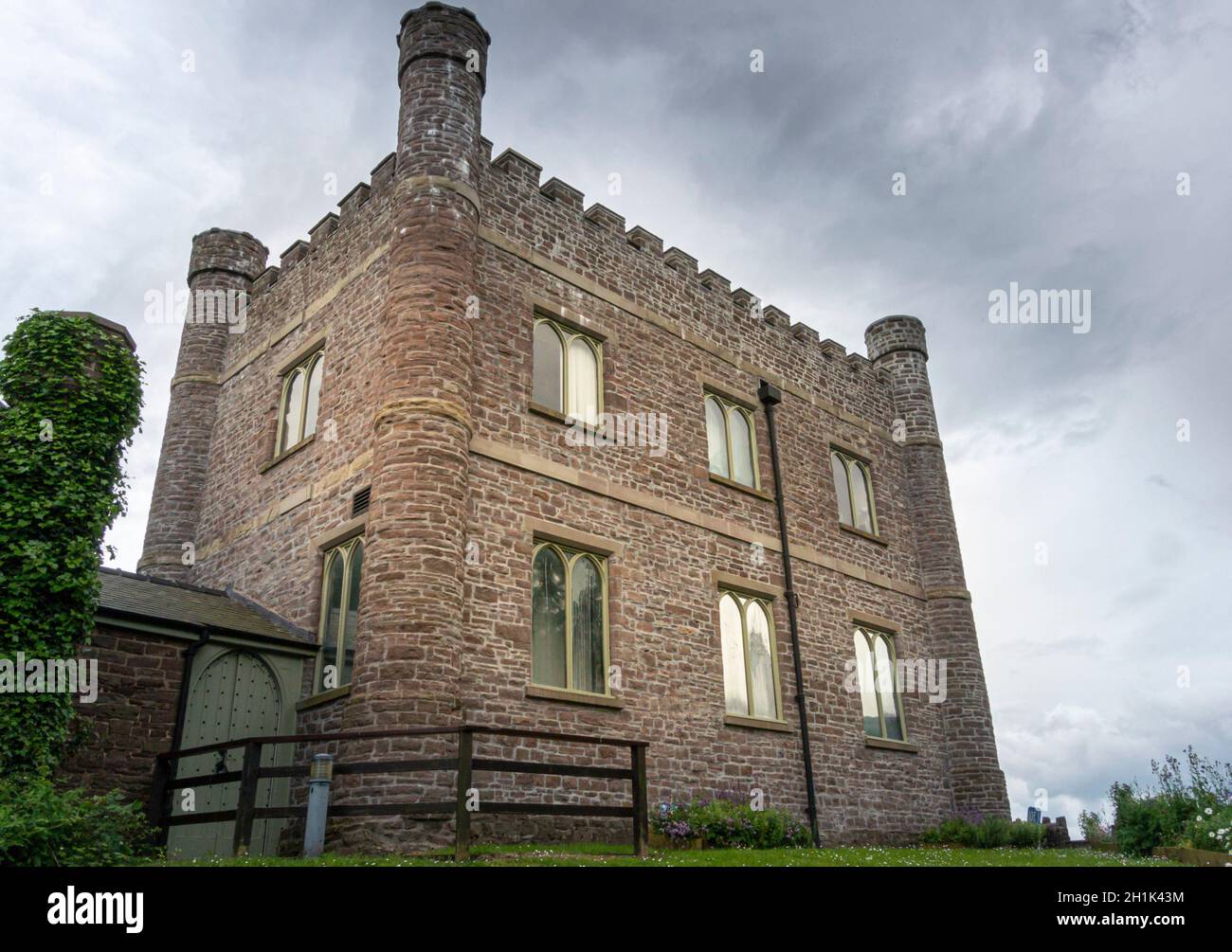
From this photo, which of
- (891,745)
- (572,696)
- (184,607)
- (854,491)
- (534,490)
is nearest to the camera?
(572,696)

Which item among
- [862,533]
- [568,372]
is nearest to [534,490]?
[568,372]

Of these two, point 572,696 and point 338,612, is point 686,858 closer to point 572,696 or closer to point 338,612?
point 572,696

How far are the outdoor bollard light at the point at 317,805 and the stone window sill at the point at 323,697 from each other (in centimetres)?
266

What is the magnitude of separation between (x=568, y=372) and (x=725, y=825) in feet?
25.1

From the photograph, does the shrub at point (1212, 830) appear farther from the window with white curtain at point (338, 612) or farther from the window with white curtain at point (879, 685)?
the window with white curtain at point (338, 612)

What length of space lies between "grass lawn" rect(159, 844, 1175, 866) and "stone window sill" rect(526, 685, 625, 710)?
2.03 metres

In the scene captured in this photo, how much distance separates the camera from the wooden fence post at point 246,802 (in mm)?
10188

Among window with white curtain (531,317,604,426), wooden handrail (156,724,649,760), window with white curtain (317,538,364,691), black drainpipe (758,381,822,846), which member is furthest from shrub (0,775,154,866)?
black drainpipe (758,381,822,846)

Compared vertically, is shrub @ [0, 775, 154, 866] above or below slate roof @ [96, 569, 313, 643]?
below

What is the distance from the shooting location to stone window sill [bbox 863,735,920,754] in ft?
61.3

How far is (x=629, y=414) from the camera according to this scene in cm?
1686

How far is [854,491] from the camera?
2181 centimetres

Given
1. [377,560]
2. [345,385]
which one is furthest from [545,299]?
[377,560]

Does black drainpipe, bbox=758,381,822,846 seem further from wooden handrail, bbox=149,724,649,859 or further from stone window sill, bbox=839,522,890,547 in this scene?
wooden handrail, bbox=149,724,649,859
